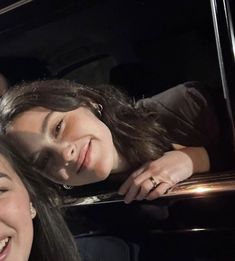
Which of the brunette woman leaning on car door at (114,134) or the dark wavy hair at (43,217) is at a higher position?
the brunette woman leaning on car door at (114,134)

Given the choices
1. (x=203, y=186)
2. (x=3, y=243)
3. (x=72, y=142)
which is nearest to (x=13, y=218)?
(x=3, y=243)

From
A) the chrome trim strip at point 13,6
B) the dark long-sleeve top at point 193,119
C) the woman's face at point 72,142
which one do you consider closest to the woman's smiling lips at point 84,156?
the woman's face at point 72,142

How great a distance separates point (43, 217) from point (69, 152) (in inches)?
5.4

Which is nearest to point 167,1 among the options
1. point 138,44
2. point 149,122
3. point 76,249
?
point 138,44

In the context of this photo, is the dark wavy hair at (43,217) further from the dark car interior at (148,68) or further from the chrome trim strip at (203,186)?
the chrome trim strip at (203,186)

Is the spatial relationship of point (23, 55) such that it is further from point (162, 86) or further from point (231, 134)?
point (231, 134)

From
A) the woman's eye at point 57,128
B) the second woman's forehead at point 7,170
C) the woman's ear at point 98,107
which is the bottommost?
the second woman's forehead at point 7,170

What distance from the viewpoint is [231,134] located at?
61 cm

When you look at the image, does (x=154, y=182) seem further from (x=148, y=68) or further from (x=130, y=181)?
(x=148, y=68)

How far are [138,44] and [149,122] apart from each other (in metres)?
0.12

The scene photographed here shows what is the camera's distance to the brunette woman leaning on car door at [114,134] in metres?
0.63

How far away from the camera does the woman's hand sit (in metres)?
0.62

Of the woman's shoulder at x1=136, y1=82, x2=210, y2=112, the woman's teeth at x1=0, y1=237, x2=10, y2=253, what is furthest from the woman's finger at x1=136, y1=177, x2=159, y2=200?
the woman's teeth at x1=0, y1=237, x2=10, y2=253

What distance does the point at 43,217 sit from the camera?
28.6 inches
